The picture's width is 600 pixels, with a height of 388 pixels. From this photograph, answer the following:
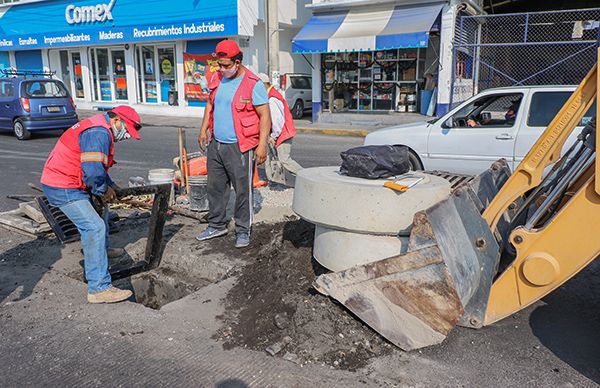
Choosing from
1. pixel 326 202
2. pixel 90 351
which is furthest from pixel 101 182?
pixel 326 202

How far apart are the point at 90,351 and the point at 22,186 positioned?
6.48 meters

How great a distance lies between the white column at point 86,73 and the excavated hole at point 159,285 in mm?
23523

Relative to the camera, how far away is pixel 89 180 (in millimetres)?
3941

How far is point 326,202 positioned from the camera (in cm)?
360

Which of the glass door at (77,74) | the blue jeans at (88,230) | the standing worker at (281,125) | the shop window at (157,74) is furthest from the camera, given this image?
the glass door at (77,74)

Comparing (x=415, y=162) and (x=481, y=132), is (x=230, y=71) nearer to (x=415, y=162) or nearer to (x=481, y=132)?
(x=415, y=162)

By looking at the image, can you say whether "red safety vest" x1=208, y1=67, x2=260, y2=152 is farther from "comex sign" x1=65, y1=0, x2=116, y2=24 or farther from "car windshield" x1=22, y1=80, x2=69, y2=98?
"comex sign" x1=65, y1=0, x2=116, y2=24

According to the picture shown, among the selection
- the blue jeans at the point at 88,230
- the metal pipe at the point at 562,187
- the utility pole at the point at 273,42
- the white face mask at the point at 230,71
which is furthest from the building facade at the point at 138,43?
the metal pipe at the point at 562,187

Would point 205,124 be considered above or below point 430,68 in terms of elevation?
below

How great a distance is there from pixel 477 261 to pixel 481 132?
4.50 meters

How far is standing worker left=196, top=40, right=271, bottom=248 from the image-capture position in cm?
509

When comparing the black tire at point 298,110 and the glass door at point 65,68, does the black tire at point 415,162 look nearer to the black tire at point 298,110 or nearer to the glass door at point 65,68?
the black tire at point 298,110

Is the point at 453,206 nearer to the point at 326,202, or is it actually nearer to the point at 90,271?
the point at 326,202

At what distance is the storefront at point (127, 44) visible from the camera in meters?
20.5
